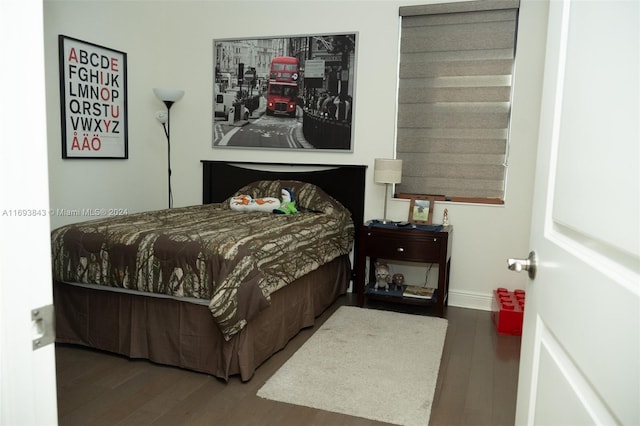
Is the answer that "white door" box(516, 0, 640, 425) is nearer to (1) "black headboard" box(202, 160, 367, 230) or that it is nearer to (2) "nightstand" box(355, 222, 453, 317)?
(2) "nightstand" box(355, 222, 453, 317)

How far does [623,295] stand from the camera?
58cm

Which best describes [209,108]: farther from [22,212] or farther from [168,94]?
[22,212]

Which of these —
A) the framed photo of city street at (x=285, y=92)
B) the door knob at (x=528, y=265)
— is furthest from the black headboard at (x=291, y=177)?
the door knob at (x=528, y=265)

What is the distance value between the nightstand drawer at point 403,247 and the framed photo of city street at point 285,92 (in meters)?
0.91

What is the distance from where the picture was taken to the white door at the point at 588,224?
0.58m

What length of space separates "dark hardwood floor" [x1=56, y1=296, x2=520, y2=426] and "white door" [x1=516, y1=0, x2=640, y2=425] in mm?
1369

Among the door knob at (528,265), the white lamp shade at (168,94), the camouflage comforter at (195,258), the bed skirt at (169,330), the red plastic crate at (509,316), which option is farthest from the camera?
the white lamp shade at (168,94)

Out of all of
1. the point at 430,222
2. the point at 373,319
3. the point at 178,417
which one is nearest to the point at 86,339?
the point at 178,417

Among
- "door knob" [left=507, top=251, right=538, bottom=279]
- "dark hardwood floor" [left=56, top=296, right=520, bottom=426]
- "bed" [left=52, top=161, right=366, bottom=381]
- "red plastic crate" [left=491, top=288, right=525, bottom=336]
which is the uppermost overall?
"door knob" [left=507, top=251, right=538, bottom=279]

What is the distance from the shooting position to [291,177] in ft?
14.4

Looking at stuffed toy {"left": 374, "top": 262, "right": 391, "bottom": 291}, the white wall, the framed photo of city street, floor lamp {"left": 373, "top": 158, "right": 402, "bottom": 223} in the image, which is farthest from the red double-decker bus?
stuffed toy {"left": 374, "top": 262, "right": 391, "bottom": 291}

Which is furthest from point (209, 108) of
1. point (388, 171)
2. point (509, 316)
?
point (509, 316)

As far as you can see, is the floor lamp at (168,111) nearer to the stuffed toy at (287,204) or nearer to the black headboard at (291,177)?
the black headboard at (291,177)

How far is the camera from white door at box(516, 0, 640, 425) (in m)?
0.58
